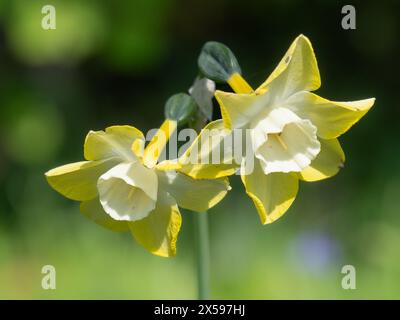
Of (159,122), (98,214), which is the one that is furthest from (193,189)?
(159,122)

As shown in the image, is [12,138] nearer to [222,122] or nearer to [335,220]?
[335,220]

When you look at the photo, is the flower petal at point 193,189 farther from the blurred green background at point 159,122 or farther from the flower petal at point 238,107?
the blurred green background at point 159,122

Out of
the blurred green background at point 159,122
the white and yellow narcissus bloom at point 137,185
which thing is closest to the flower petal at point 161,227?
the white and yellow narcissus bloom at point 137,185

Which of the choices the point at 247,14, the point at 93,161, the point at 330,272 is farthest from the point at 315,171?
the point at 247,14

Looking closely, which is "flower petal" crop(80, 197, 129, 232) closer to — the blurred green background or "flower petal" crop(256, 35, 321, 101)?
"flower petal" crop(256, 35, 321, 101)

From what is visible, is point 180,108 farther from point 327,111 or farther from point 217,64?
point 327,111

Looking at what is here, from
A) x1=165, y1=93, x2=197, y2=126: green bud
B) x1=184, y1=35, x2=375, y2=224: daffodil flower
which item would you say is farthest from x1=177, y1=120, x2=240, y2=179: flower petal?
x1=165, y1=93, x2=197, y2=126: green bud
